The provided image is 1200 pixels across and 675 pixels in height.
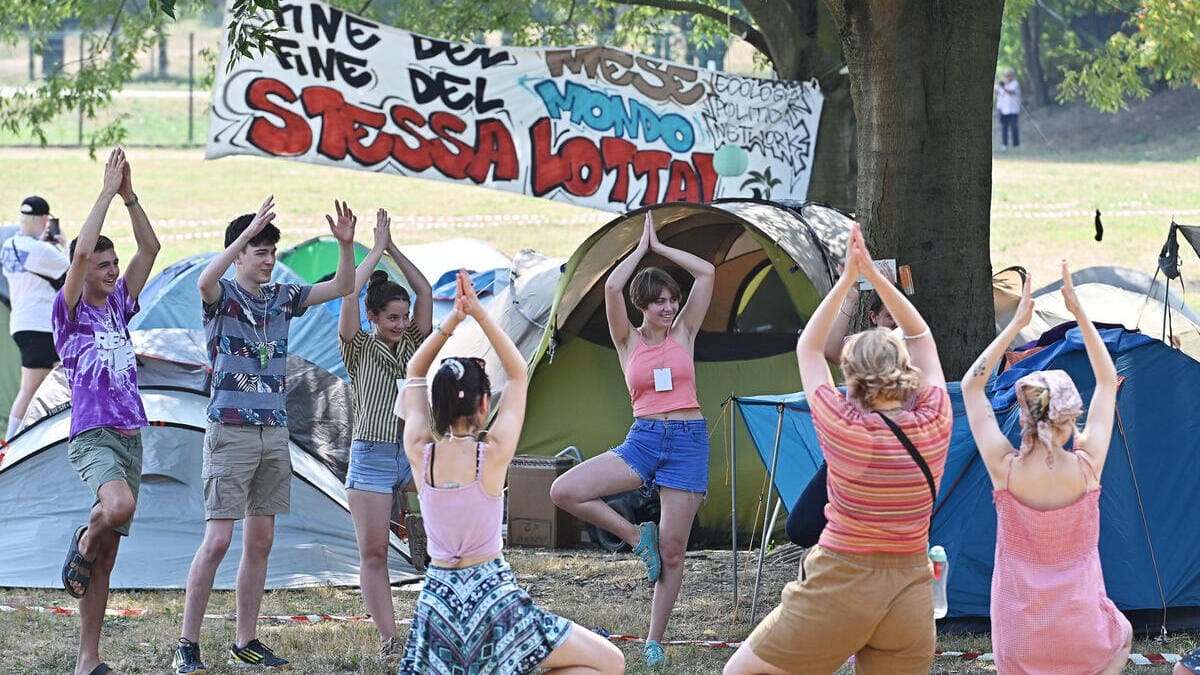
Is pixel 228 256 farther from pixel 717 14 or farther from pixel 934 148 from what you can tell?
pixel 717 14

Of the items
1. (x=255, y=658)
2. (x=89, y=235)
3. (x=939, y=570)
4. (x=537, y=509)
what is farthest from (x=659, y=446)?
(x=537, y=509)

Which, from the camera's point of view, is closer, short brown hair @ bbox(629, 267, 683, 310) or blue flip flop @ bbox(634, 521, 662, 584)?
blue flip flop @ bbox(634, 521, 662, 584)

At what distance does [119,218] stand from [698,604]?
2098 centimetres

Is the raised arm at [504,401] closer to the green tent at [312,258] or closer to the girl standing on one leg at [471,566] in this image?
the girl standing on one leg at [471,566]

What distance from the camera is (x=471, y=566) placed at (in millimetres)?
4086

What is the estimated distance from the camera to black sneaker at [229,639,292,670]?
5980mm

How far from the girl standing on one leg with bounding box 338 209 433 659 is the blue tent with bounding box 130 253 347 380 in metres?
4.35

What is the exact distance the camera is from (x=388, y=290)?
6105 mm

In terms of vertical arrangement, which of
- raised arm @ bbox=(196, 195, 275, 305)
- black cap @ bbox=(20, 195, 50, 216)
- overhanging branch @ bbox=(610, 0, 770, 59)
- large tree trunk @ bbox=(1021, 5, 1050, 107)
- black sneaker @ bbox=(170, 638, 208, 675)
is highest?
large tree trunk @ bbox=(1021, 5, 1050, 107)

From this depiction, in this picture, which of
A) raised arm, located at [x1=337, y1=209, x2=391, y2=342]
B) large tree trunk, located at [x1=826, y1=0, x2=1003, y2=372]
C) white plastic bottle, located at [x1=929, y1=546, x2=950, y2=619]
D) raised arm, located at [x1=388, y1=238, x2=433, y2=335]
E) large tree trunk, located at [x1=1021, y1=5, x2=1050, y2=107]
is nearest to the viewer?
white plastic bottle, located at [x1=929, y1=546, x2=950, y2=619]

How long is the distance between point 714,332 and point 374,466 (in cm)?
336

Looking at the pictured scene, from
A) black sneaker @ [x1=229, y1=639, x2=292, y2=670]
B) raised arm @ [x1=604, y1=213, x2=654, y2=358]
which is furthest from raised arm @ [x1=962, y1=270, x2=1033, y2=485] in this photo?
black sneaker @ [x1=229, y1=639, x2=292, y2=670]

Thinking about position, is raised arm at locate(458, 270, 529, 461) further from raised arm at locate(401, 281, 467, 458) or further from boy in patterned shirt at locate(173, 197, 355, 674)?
boy in patterned shirt at locate(173, 197, 355, 674)

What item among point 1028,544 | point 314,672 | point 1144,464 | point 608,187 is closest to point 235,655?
point 314,672
